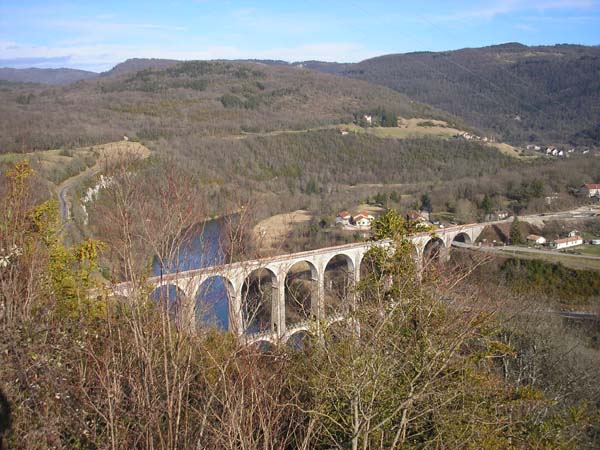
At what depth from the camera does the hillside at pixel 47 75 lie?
12619 centimetres

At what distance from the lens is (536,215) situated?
2762 cm

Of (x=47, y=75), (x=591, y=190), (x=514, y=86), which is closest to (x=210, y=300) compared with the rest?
(x=591, y=190)

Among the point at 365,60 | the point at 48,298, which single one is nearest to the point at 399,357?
the point at 48,298

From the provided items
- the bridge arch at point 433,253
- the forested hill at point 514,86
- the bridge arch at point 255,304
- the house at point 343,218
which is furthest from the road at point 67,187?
the forested hill at point 514,86

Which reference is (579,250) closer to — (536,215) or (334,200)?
(536,215)

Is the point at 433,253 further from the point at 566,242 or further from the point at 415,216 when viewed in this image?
the point at 566,242

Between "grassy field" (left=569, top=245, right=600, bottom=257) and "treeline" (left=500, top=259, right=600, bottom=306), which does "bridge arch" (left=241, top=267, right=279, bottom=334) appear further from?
"grassy field" (left=569, top=245, right=600, bottom=257)

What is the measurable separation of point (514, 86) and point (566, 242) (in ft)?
248

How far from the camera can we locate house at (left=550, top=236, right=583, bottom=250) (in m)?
22.5

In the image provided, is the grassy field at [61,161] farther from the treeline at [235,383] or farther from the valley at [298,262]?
the treeline at [235,383]

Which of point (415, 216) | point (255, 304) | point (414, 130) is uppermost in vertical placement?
point (414, 130)

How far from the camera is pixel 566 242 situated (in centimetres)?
2262

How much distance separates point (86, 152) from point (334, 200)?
15.5m

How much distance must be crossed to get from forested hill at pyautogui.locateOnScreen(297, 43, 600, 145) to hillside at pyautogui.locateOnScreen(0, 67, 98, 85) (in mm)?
68461
